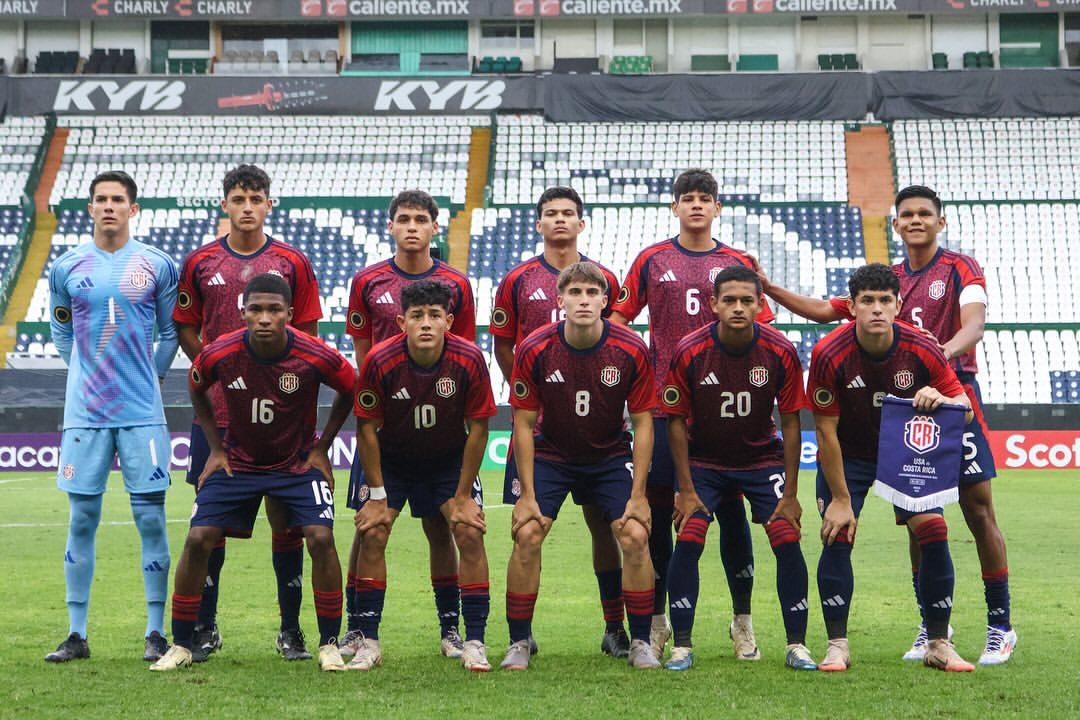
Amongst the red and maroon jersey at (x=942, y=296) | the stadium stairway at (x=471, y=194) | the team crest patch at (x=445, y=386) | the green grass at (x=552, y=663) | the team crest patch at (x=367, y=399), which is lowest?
the green grass at (x=552, y=663)

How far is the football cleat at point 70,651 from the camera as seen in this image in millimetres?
6158

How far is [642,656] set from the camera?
19.9 feet

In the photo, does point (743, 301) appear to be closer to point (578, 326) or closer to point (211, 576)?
point (578, 326)

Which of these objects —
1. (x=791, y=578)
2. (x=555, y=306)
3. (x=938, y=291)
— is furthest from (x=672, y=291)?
(x=791, y=578)

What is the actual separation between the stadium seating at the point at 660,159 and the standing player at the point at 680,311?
77.1 feet

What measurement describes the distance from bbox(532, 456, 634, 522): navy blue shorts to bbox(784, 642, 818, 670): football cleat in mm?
1000

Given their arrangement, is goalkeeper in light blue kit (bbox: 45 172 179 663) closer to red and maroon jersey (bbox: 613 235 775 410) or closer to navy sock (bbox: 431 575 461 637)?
navy sock (bbox: 431 575 461 637)

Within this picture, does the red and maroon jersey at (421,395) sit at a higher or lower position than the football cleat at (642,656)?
higher

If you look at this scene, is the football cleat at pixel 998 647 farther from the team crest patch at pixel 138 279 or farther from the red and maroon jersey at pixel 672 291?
the team crest patch at pixel 138 279

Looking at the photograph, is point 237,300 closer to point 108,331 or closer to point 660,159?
point 108,331

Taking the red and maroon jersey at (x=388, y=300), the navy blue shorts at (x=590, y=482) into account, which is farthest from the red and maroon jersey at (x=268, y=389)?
the navy blue shorts at (x=590, y=482)

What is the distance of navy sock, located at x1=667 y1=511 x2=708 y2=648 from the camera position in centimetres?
609

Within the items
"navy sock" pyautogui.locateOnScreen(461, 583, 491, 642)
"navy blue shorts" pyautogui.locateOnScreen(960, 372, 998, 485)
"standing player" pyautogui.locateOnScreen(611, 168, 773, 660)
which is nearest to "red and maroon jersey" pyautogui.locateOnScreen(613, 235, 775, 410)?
"standing player" pyautogui.locateOnScreen(611, 168, 773, 660)

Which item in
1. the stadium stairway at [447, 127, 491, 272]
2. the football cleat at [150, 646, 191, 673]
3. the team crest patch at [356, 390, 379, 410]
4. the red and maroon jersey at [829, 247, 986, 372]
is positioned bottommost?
the football cleat at [150, 646, 191, 673]
